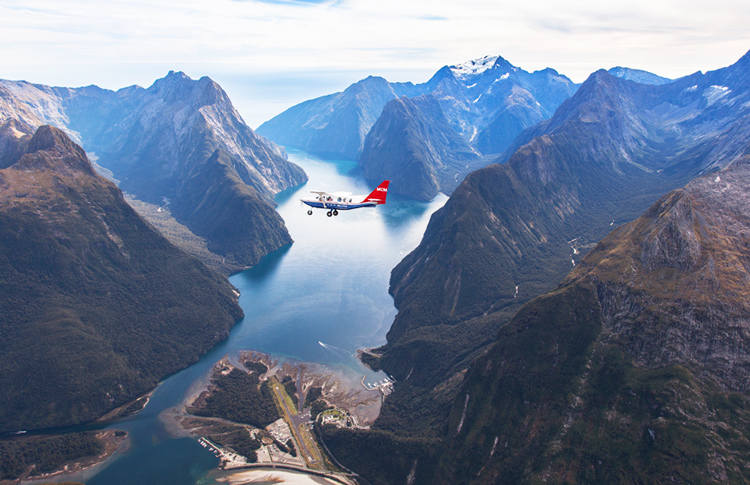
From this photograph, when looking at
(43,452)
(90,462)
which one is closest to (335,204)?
(90,462)

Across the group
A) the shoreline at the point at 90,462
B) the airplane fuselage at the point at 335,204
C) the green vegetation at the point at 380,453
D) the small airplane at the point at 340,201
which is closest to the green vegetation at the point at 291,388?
the green vegetation at the point at 380,453

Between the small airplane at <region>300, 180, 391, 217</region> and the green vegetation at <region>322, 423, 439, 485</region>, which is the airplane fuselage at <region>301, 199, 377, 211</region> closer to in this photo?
the small airplane at <region>300, 180, 391, 217</region>

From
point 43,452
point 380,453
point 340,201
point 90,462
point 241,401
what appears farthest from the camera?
point 241,401

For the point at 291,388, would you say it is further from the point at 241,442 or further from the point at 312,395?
the point at 241,442

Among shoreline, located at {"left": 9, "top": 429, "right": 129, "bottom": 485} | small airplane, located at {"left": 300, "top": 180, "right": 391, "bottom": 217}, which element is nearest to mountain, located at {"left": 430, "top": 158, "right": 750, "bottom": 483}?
small airplane, located at {"left": 300, "top": 180, "right": 391, "bottom": 217}

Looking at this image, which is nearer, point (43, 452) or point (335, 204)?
point (43, 452)

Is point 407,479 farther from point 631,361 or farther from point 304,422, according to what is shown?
point 631,361
